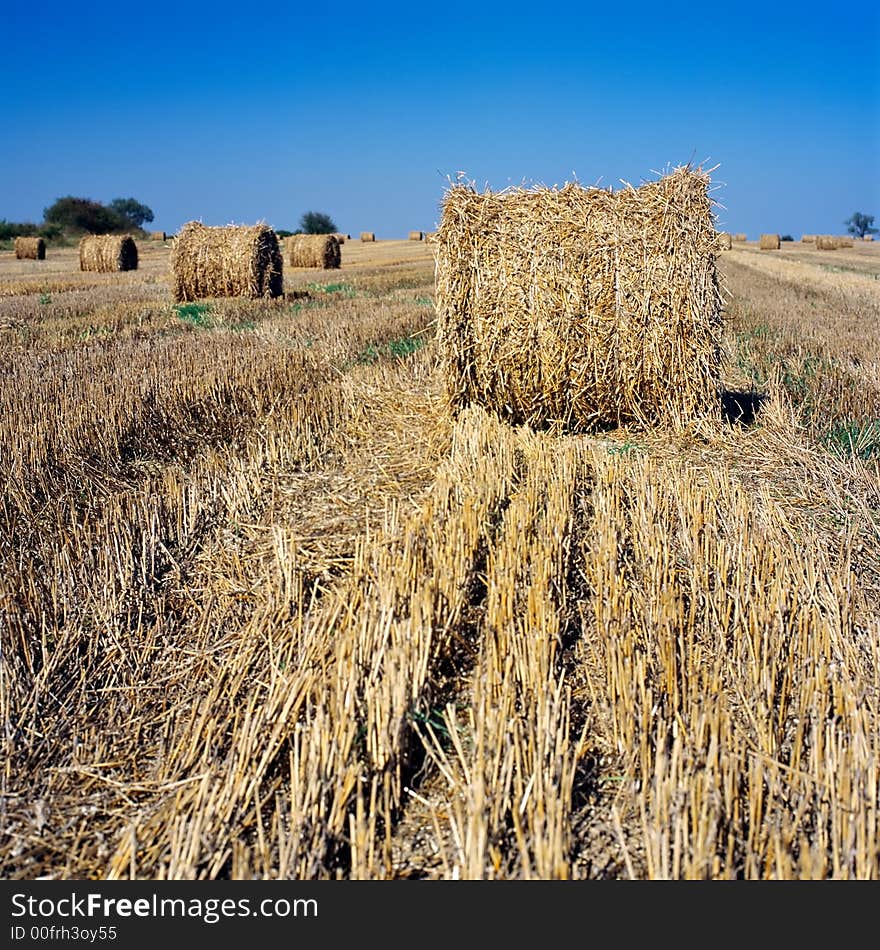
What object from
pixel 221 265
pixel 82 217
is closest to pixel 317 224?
pixel 82 217

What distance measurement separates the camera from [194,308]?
1458 centimetres

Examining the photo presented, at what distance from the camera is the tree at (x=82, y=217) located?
56.4m

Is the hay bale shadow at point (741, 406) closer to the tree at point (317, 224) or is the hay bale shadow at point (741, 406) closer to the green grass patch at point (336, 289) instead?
the green grass patch at point (336, 289)

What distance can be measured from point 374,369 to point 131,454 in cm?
329

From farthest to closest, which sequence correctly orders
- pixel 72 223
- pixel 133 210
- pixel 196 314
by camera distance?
pixel 133 210
pixel 72 223
pixel 196 314

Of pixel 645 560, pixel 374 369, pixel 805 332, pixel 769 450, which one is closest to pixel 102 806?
pixel 645 560

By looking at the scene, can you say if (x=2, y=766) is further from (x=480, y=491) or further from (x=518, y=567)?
(x=480, y=491)

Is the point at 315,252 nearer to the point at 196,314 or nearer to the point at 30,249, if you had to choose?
the point at 30,249

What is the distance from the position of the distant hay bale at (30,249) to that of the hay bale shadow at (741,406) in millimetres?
30001

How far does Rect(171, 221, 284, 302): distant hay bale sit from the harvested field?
368 inches

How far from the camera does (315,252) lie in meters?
28.5

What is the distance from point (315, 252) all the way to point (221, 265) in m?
12.5

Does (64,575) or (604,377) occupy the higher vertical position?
(604,377)

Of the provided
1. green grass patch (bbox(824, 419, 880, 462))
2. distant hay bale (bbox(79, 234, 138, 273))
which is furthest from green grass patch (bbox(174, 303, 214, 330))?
distant hay bale (bbox(79, 234, 138, 273))
